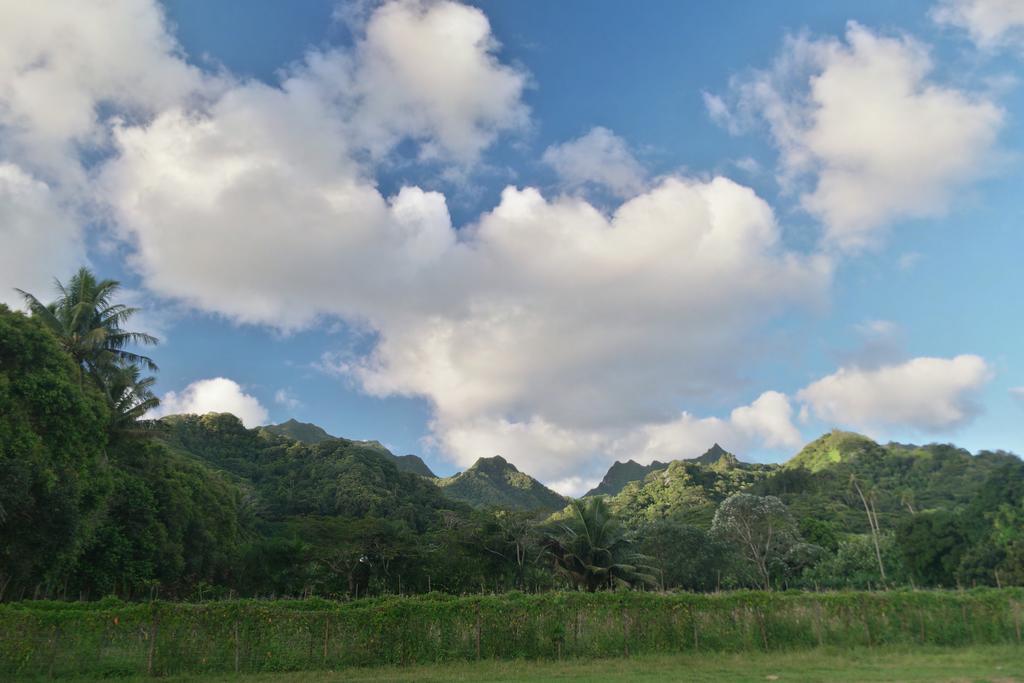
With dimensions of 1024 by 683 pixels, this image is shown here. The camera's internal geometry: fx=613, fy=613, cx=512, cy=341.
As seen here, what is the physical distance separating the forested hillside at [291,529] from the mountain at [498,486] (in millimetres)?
62123

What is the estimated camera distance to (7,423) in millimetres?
18984

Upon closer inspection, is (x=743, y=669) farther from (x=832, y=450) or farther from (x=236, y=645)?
(x=832, y=450)

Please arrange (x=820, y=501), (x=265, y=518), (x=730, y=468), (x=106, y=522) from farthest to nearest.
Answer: (x=730, y=468)
(x=820, y=501)
(x=265, y=518)
(x=106, y=522)

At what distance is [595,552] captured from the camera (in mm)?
33125

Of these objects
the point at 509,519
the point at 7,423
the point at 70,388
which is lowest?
the point at 509,519

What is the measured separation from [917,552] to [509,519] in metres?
32.7

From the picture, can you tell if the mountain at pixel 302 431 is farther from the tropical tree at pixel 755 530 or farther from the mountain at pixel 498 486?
the tropical tree at pixel 755 530

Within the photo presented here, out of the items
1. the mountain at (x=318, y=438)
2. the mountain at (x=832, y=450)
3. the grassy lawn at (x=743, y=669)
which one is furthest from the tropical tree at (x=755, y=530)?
the mountain at (x=318, y=438)

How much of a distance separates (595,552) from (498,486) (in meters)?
119

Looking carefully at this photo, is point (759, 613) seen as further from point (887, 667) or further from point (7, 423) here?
point (7, 423)

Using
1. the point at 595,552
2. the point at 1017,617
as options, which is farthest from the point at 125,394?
the point at 1017,617

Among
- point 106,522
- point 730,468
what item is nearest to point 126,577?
point 106,522

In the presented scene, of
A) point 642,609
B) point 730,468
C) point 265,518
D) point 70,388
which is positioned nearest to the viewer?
point 642,609

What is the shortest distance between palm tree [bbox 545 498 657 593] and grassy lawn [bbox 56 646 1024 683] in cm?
1453
